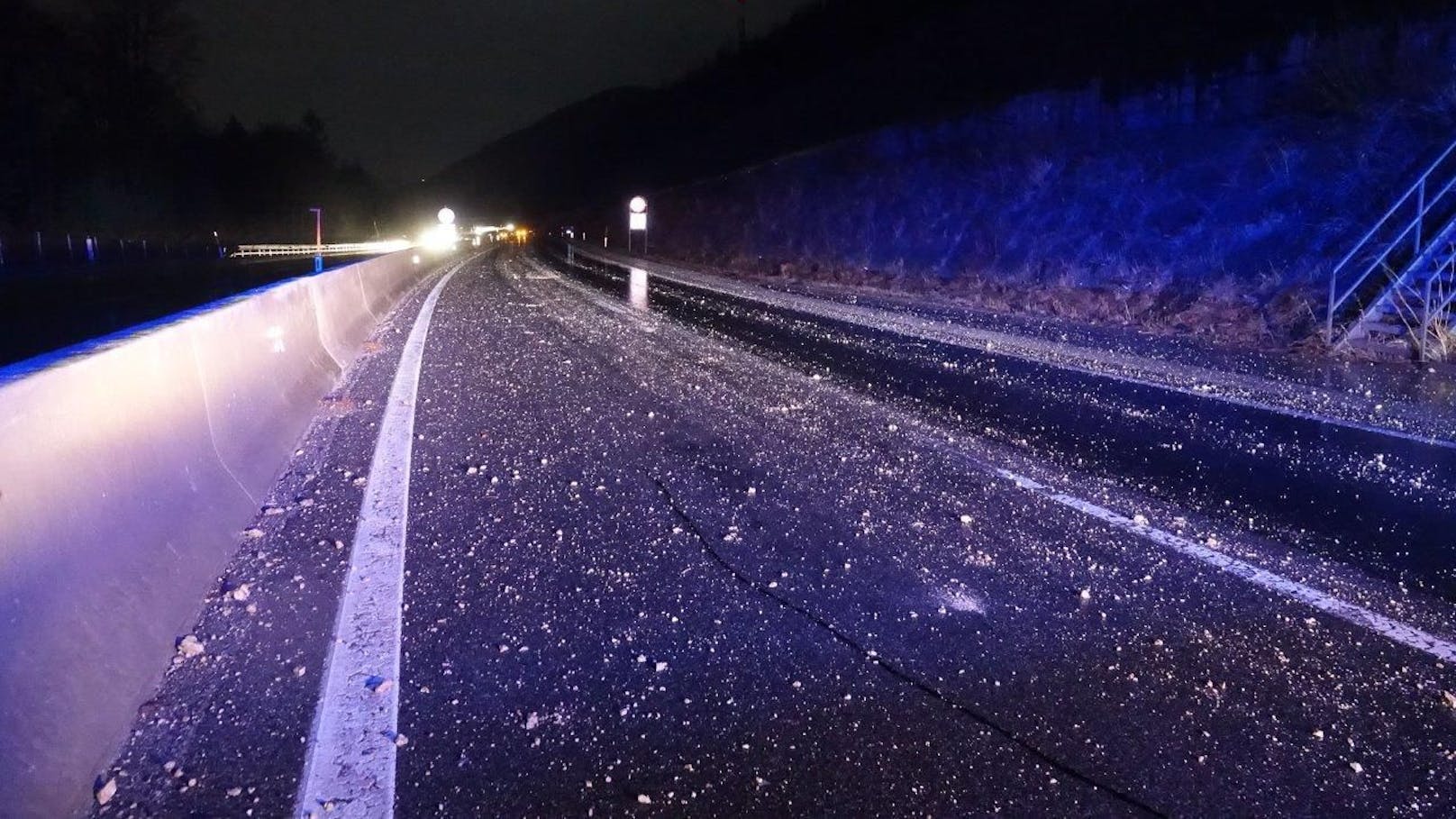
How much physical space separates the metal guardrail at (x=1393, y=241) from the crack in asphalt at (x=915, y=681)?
11.2 meters

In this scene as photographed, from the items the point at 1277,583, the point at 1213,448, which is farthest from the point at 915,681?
the point at 1213,448

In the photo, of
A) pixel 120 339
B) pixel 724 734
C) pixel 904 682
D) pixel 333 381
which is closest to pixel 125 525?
pixel 120 339

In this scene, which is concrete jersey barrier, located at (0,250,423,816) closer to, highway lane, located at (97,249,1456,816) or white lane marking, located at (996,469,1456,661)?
highway lane, located at (97,249,1456,816)

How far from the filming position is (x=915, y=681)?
12.9 ft

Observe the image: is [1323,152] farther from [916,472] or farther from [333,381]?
[333,381]

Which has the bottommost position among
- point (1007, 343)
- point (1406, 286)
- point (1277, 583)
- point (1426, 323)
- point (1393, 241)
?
point (1277, 583)

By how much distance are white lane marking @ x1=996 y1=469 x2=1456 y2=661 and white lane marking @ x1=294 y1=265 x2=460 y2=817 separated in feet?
13.5

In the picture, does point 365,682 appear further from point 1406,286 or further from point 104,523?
point 1406,286

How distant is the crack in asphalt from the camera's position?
10.5ft

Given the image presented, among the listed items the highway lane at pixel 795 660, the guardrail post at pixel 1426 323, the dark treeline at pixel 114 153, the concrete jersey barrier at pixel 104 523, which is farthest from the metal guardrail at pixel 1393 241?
the dark treeline at pixel 114 153

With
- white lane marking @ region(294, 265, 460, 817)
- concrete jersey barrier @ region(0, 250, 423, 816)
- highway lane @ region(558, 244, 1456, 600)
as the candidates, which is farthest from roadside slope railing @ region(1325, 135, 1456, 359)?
concrete jersey barrier @ region(0, 250, 423, 816)

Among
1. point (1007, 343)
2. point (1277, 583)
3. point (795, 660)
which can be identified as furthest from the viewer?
point (1007, 343)

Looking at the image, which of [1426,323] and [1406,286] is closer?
[1426,323]

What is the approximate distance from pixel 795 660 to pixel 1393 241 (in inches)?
519
